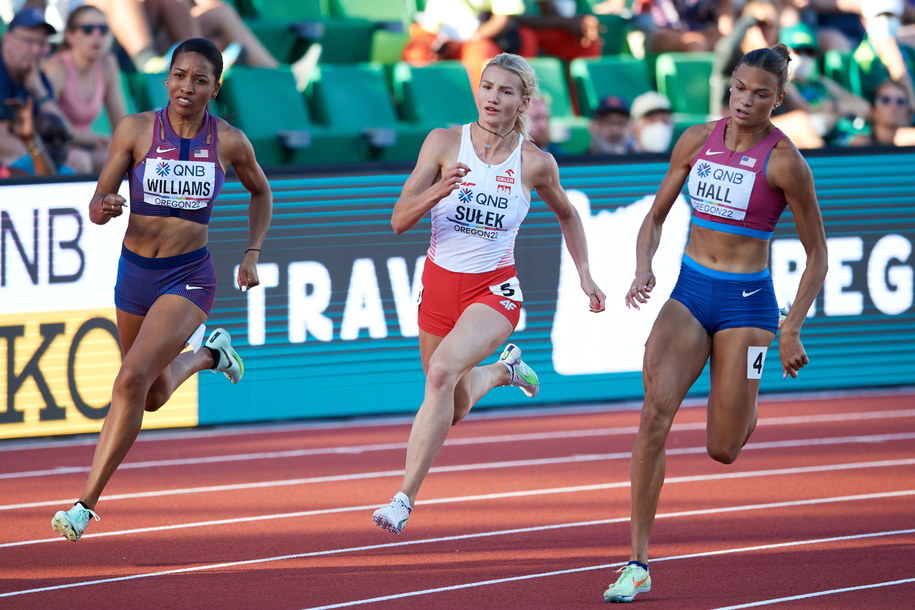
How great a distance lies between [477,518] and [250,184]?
212cm

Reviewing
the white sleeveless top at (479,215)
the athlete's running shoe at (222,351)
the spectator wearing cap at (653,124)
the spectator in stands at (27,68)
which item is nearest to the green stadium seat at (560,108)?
the spectator wearing cap at (653,124)

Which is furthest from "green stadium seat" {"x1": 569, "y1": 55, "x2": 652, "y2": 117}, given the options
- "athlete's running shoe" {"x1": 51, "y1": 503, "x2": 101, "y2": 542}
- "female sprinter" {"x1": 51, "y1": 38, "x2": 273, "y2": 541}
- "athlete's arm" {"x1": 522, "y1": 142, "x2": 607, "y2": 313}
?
"athlete's running shoe" {"x1": 51, "y1": 503, "x2": 101, "y2": 542}

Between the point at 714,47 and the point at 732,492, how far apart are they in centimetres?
771

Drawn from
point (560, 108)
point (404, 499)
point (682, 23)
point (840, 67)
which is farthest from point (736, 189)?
point (840, 67)

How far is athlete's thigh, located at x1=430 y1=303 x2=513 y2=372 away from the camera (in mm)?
6242

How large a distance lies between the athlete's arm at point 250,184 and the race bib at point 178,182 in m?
0.14

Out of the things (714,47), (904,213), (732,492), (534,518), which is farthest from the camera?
(714,47)

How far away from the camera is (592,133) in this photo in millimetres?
12117

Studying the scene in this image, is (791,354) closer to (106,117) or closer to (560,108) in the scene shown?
(106,117)

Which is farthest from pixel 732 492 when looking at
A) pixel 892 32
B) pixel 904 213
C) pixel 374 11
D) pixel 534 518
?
pixel 892 32

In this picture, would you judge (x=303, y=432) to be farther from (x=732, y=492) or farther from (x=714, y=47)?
(x=714, y=47)

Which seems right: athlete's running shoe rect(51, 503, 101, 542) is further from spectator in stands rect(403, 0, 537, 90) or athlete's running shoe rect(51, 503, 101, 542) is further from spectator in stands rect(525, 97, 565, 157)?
spectator in stands rect(403, 0, 537, 90)

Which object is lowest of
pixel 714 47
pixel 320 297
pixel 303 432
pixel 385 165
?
pixel 303 432

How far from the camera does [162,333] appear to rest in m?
6.32
